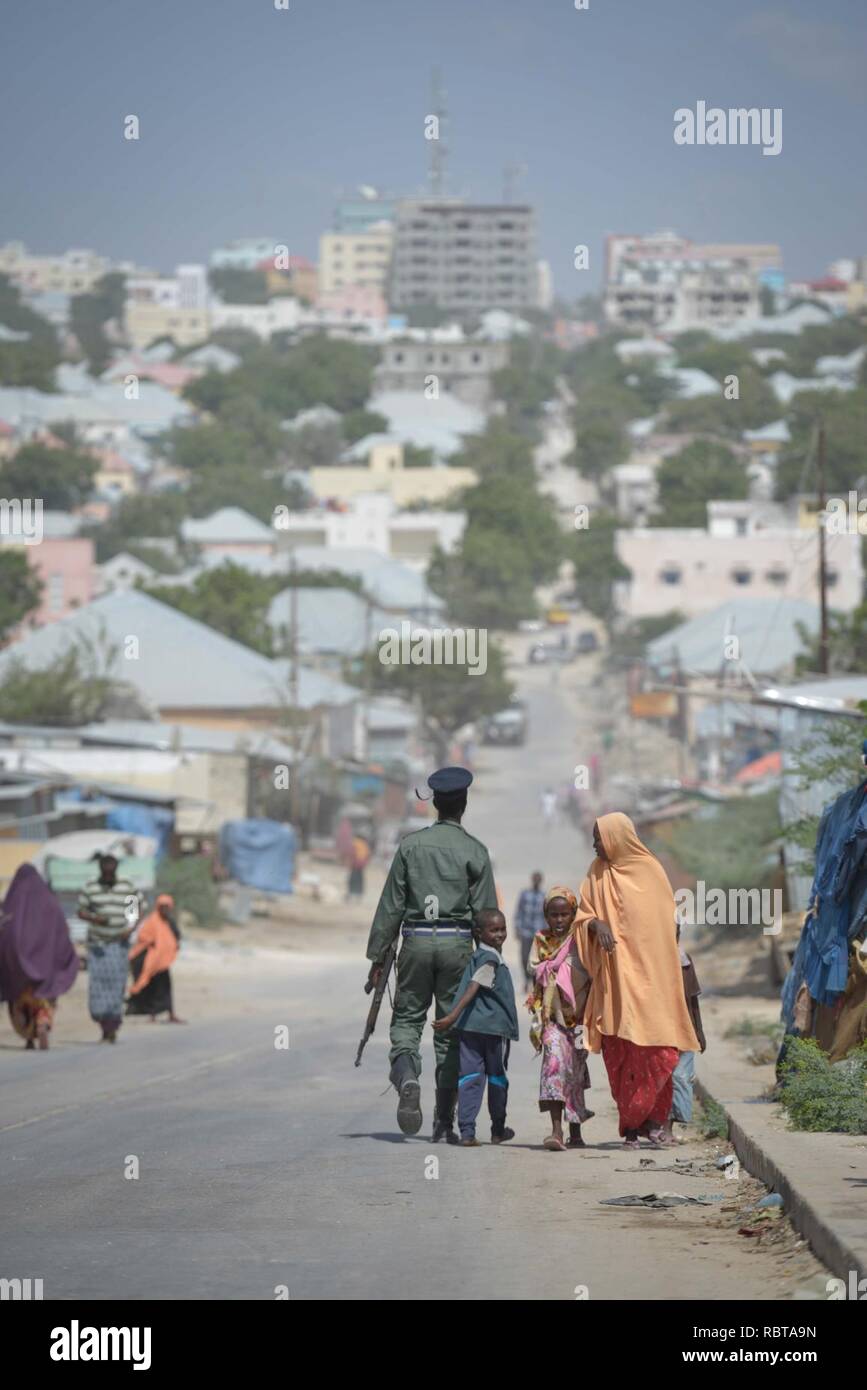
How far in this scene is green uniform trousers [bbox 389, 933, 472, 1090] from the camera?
974 centimetres

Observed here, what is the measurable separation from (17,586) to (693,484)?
39.5 meters

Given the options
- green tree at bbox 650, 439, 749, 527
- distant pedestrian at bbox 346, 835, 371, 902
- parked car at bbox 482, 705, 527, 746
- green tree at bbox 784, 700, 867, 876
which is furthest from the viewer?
green tree at bbox 650, 439, 749, 527

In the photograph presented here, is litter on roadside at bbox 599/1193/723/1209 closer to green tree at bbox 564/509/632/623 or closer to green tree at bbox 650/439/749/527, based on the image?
green tree at bbox 564/509/632/623

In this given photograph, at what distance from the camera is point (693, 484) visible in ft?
339

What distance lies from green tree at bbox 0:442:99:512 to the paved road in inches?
4111

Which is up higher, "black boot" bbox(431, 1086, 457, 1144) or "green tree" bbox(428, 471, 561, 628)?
"green tree" bbox(428, 471, 561, 628)

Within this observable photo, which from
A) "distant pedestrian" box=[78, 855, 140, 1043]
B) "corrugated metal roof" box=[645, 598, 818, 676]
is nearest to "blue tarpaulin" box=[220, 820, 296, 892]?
"corrugated metal roof" box=[645, 598, 818, 676]

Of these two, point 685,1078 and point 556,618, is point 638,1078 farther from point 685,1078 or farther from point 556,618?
point 556,618

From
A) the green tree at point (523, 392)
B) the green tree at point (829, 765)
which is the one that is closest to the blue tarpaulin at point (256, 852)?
the green tree at point (829, 765)

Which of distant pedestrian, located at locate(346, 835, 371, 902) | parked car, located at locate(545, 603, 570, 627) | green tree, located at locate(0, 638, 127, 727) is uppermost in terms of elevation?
parked car, located at locate(545, 603, 570, 627)

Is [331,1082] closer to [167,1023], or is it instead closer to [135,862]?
[167,1023]

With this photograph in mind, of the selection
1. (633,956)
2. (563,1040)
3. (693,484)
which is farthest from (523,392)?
(633,956)
